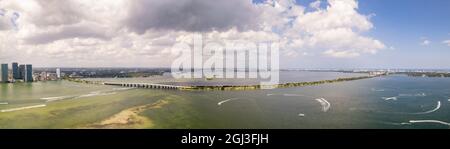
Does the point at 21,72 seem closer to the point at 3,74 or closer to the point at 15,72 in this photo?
the point at 15,72

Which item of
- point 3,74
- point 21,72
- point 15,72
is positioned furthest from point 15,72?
point 3,74

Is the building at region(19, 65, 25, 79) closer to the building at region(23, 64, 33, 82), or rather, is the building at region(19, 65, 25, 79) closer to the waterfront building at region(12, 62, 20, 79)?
the waterfront building at region(12, 62, 20, 79)

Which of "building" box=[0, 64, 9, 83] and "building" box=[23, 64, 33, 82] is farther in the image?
"building" box=[23, 64, 33, 82]

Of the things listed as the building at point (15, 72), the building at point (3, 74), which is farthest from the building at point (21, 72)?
the building at point (3, 74)

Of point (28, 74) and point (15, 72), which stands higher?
point (15, 72)

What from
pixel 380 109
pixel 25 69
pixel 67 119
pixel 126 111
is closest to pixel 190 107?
pixel 126 111

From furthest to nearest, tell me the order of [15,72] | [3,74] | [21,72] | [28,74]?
[21,72] → [15,72] → [28,74] → [3,74]

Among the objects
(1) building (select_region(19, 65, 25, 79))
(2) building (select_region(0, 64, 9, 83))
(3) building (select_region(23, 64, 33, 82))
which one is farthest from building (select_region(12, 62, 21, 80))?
(2) building (select_region(0, 64, 9, 83))

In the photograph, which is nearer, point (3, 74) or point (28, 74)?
point (3, 74)

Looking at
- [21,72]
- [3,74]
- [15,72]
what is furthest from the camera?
[21,72]

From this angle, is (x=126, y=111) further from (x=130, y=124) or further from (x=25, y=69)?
(x=25, y=69)

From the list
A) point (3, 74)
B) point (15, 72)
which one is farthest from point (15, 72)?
point (3, 74)

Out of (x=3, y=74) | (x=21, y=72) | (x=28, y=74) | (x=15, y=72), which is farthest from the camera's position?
(x=21, y=72)
